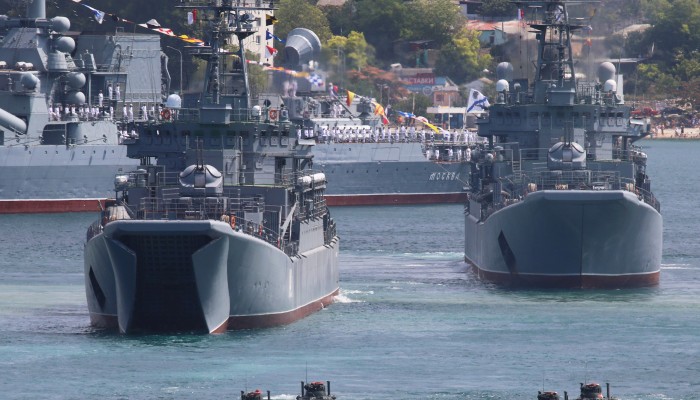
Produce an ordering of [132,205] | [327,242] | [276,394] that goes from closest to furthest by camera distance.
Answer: [276,394], [132,205], [327,242]

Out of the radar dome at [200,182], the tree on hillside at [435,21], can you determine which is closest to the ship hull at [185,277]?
the radar dome at [200,182]

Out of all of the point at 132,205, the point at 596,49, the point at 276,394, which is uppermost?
the point at 596,49

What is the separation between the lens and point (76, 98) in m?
104

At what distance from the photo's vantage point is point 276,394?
137 ft

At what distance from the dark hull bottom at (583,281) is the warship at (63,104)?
126 feet

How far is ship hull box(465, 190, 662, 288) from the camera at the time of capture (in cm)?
5916

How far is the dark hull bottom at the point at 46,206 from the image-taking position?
321ft

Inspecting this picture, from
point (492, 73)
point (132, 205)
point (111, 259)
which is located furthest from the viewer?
point (492, 73)

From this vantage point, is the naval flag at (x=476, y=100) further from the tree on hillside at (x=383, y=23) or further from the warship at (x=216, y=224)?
the warship at (x=216, y=224)

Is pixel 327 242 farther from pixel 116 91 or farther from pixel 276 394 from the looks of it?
pixel 116 91

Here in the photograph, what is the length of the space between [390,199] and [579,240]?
48559 millimetres

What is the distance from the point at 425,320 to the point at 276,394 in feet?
43.0

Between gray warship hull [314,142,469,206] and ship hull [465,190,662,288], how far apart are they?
44.8 m

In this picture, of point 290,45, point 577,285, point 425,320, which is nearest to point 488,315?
point 425,320
